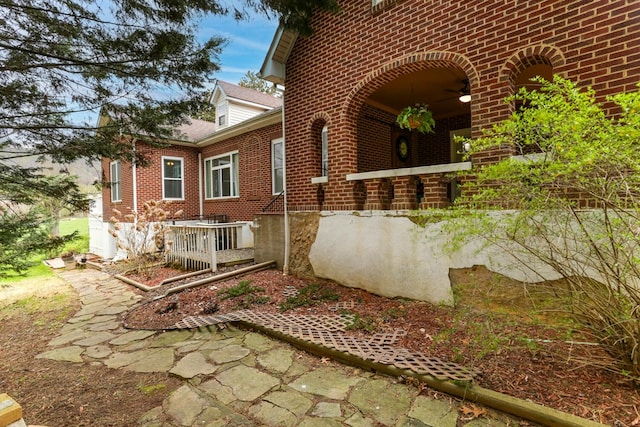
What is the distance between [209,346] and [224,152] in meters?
8.77

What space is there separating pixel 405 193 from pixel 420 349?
2332 millimetres

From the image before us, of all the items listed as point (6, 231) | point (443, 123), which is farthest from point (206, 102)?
point (443, 123)

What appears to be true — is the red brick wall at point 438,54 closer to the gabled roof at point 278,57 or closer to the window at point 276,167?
the gabled roof at point 278,57

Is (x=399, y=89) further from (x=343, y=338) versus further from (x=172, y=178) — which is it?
(x=172, y=178)

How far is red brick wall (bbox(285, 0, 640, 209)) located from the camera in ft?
10.8

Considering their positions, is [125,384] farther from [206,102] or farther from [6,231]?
[206,102]

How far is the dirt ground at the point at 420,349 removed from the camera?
2465 mm

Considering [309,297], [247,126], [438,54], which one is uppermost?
[247,126]

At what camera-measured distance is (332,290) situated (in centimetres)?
538

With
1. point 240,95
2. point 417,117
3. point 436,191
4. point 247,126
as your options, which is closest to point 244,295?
point 436,191

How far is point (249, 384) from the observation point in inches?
114

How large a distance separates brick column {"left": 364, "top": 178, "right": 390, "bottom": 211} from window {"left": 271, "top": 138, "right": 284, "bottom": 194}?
4792 mm

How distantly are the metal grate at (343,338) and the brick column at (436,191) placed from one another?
1852 millimetres

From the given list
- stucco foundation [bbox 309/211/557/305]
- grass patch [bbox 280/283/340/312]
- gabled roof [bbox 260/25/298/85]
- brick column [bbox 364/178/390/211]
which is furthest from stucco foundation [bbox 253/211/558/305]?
gabled roof [bbox 260/25/298/85]
